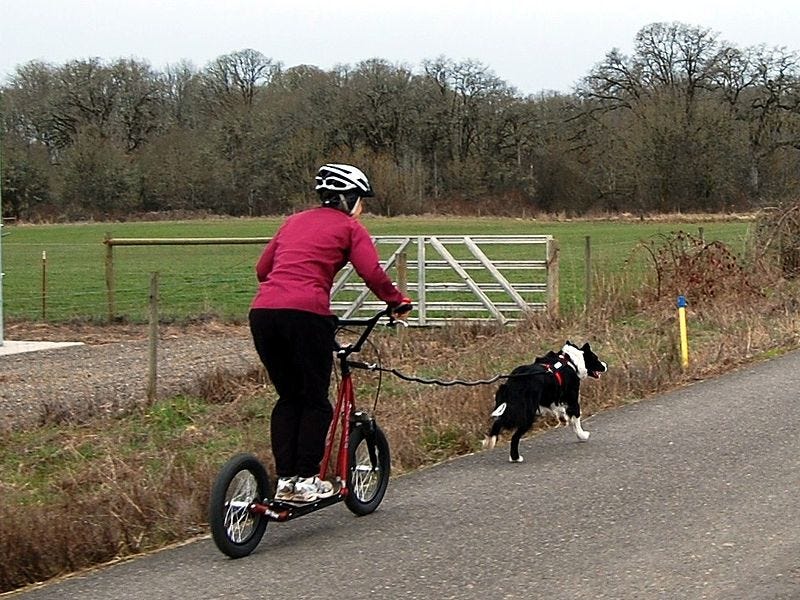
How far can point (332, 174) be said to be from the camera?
21.4 feet

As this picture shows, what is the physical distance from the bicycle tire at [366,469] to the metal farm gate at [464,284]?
10.3m

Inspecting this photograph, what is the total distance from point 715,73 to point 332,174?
7107cm

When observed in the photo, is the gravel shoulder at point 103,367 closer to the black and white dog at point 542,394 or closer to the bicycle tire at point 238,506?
the black and white dog at point 542,394

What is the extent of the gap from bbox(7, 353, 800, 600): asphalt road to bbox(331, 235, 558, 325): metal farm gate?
29.4 feet

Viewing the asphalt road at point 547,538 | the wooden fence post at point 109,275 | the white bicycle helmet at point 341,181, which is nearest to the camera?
the asphalt road at point 547,538

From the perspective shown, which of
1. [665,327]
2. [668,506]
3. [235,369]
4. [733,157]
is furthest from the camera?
[733,157]

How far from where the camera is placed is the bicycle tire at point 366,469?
22.6ft

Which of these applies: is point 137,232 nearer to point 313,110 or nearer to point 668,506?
point 313,110

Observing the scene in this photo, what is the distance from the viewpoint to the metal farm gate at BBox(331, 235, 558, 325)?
1833cm

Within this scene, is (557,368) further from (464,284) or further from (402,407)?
(464,284)

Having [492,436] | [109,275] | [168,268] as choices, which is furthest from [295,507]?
[168,268]

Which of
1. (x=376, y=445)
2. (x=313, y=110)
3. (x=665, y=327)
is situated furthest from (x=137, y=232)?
(x=376, y=445)

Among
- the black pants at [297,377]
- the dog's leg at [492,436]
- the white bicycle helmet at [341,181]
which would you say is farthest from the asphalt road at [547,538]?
the white bicycle helmet at [341,181]

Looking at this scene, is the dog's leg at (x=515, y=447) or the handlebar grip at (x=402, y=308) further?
the dog's leg at (x=515, y=447)
